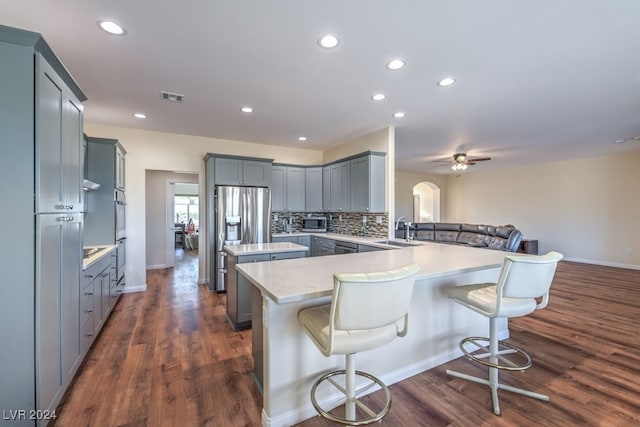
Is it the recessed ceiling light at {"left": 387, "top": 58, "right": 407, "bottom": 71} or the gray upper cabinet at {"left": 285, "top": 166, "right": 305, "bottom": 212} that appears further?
the gray upper cabinet at {"left": 285, "top": 166, "right": 305, "bottom": 212}

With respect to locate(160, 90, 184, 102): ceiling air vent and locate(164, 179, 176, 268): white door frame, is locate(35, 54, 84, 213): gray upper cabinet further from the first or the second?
locate(164, 179, 176, 268): white door frame

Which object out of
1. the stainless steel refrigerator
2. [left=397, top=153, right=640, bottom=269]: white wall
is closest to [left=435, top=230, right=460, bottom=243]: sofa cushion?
[left=397, top=153, right=640, bottom=269]: white wall

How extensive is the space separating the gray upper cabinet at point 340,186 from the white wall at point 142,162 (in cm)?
230

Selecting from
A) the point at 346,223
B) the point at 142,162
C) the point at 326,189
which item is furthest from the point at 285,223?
the point at 142,162

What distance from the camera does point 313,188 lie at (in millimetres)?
5820

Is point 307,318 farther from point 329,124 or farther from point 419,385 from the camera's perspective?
point 329,124

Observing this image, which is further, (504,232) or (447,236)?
(447,236)

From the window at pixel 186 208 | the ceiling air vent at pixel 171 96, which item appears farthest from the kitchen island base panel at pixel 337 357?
the window at pixel 186 208

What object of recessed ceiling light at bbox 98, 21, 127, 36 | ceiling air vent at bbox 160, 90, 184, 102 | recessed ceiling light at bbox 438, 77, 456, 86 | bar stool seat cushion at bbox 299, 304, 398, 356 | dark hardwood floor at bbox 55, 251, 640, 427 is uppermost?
ceiling air vent at bbox 160, 90, 184, 102

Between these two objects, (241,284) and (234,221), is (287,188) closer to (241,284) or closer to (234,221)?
(234,221)

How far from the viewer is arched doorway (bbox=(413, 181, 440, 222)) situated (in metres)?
10.6

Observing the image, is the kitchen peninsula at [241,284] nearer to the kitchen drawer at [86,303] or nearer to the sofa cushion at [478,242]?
the kitchen drawer at [86,303]

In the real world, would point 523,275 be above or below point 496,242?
above

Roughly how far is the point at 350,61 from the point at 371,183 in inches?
88.4
